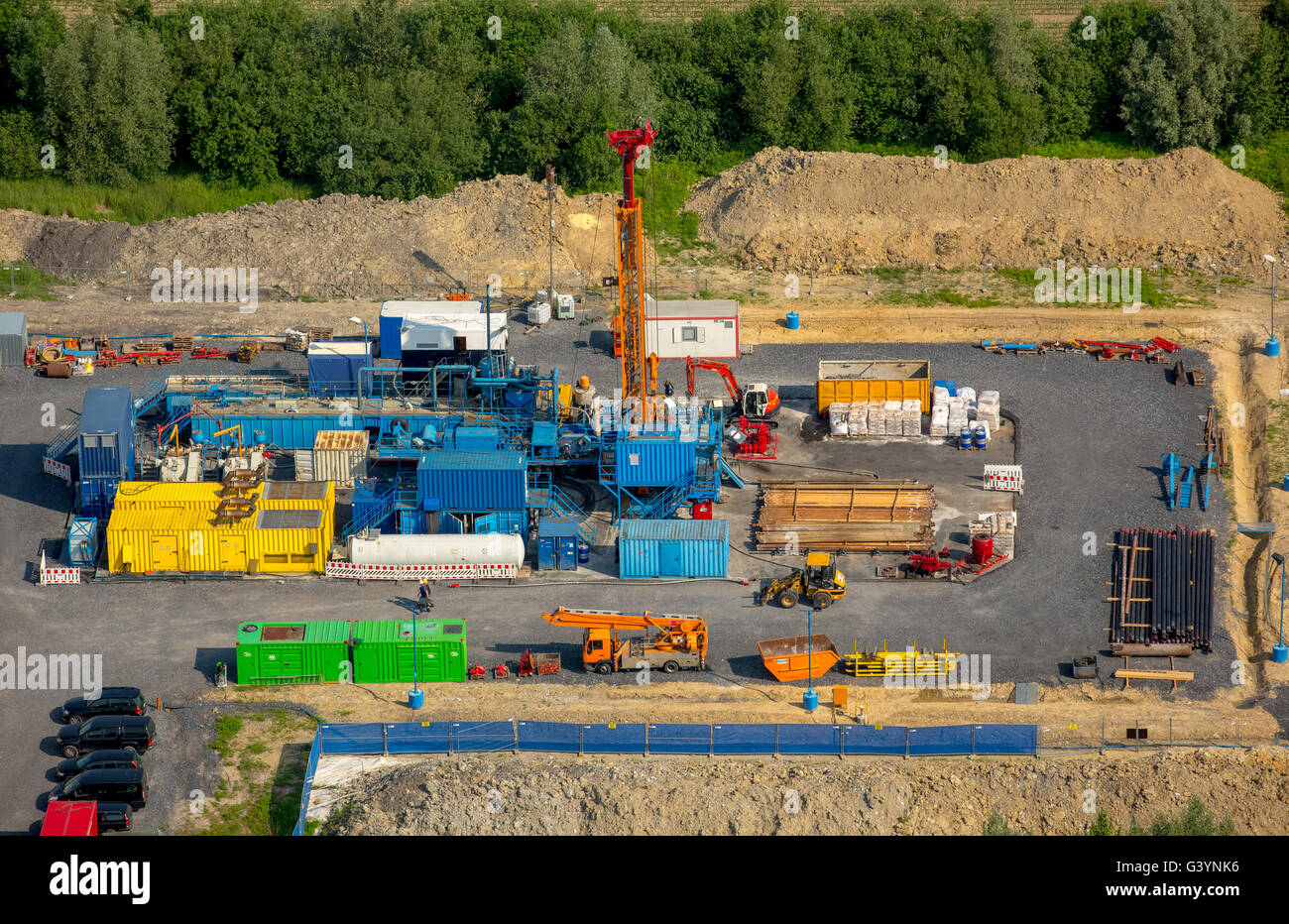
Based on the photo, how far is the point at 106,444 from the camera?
60562 millimetres

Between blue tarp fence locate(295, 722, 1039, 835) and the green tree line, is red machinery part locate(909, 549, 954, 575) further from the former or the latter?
the green tree line

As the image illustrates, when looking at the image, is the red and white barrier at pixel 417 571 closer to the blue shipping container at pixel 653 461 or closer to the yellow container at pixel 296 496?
the yellow container at pixel 296 496

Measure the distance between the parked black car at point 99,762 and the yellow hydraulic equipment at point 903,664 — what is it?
19502mm

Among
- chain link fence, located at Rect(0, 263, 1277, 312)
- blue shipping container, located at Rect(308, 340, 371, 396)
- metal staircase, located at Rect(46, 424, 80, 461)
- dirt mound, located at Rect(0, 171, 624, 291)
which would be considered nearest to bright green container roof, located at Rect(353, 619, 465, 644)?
metal staircase, located at Rect(46, 424, 80, 461)

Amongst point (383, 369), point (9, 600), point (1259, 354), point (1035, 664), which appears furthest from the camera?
point (1259, 354)

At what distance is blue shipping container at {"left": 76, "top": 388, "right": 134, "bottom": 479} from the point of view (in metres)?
60.5

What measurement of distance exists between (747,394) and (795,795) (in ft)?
81.1

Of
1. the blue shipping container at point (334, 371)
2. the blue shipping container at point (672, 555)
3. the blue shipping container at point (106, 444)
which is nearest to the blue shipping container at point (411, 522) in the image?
the blue shipping container at point (672, 555)

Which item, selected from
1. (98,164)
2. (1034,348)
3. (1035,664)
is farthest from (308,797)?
(98,164)

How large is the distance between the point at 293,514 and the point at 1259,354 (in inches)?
1529

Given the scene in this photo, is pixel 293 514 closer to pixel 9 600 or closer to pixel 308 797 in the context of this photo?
pixel 9 600

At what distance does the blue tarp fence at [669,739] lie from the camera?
157ft

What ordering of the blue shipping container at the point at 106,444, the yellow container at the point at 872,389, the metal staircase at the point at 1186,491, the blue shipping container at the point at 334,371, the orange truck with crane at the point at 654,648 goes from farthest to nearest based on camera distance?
the blue shipping container at the point at 334,371
the yellow container at the point at 872,389
the metal staircase at the point at 1186,491
the blue shipping container at the point at 106,444
the orange truck with crane at the point at 654,648

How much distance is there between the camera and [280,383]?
70000 millimetres
